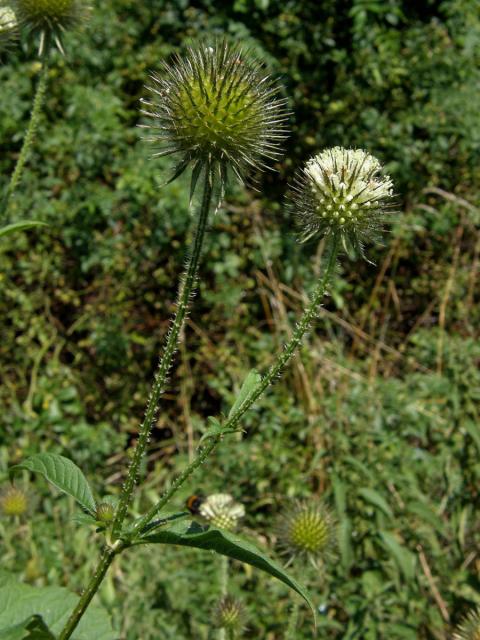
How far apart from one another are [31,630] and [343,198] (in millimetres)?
979

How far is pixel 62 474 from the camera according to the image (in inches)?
57.7

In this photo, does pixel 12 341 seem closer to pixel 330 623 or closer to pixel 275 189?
pixel 275 189

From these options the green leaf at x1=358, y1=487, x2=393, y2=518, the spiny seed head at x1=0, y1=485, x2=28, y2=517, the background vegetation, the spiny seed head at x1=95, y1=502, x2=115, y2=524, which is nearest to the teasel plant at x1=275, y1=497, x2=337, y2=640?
the green leaf at x1=358, y1=487, x2=393, y2=518

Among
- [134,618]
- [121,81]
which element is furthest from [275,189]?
[134,618]

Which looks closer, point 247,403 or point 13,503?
point 247,403

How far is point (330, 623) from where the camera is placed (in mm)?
2625

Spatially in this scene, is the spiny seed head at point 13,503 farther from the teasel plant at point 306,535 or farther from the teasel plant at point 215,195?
the teasel plant at point 215,195

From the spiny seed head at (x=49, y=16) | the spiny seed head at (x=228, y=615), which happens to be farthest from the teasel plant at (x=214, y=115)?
the spiny seed head at (x=228, y=615)

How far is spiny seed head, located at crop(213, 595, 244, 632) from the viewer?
7.39 ft

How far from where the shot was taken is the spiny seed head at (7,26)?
2145 millimetres

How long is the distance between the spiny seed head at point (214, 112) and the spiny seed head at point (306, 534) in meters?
1.28

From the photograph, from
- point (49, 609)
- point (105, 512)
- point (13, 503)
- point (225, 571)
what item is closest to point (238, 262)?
point (13, 503)

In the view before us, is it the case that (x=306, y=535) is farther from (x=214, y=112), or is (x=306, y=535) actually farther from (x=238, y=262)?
(x=238, y=262)

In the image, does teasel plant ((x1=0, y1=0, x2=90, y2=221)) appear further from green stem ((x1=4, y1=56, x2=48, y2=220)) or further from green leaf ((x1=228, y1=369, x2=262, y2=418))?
green leaf ((x1=228, y1=369, x2=262, y2=418))
